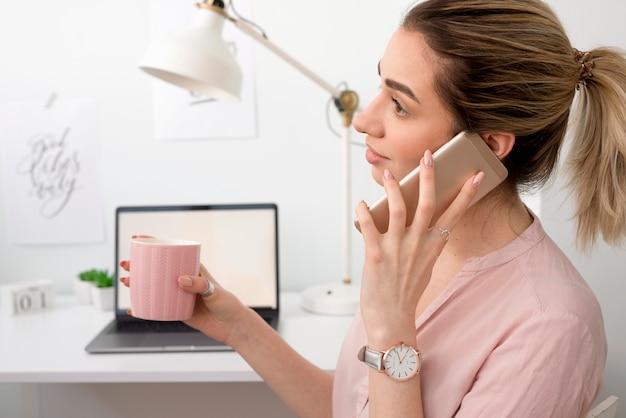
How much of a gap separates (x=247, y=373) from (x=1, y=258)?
930mm

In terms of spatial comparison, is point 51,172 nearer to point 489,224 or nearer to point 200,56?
point 200,56

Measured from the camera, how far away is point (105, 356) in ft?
3.76

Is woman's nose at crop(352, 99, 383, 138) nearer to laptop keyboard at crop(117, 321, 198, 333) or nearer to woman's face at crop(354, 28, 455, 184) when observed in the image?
woman's face at crop(354, 28, 455, 184)

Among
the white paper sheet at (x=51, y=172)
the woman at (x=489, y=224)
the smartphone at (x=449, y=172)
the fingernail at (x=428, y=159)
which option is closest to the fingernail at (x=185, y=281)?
the woman at (x=489, y=224)

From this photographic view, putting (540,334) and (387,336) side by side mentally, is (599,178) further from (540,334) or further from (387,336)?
(387,336)

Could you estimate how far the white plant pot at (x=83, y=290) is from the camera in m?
1.50

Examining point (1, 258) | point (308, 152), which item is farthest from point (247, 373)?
point (1, 258)

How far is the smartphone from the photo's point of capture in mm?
719

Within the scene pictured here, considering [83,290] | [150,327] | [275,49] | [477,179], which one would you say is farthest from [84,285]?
[477,179]

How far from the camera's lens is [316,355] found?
114cm

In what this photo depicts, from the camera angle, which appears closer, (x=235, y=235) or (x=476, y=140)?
(x=476, y=140)

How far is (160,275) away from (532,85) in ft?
1.70

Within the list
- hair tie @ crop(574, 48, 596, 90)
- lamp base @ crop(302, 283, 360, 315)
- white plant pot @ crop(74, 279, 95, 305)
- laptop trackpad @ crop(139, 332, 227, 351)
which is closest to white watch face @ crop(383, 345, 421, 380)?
hair tie @ crop(574, 48, 596, 90)

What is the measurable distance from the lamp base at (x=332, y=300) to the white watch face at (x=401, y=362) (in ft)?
2.26
